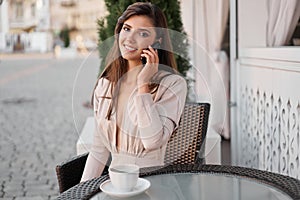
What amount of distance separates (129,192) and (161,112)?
358mm

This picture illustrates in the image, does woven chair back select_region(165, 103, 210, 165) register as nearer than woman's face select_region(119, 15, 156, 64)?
No

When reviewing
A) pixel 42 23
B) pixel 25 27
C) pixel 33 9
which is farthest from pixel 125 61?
pixel 33 9

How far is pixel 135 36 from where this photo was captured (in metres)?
1.65

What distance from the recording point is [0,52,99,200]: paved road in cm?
235

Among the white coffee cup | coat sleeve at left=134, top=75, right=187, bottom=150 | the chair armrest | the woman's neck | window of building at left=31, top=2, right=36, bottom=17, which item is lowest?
the chair armrest

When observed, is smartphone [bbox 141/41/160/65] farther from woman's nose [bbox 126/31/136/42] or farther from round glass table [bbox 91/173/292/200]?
round glass table [bbox 91/173/292/200]

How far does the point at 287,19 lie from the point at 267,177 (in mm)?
1563

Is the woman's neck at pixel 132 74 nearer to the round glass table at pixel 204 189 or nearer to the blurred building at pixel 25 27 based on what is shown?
the round glass table at pixel 204 189

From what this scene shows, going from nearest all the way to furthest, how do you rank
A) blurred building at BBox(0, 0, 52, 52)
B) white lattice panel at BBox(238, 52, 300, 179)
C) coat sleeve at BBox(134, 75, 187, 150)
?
coat sleeve at BBox(134, 75, 187, 150), white lattice panel at BBox(238, 52, 300, 179), blurred building at BBox(0, 0, 52, 52)

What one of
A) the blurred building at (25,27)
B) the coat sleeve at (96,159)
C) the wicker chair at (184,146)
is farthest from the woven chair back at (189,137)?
the blurred building at (25,27)

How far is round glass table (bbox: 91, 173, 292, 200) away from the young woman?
5.9 inches

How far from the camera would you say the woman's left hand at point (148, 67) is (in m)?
1.66

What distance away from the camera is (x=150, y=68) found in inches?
65.9

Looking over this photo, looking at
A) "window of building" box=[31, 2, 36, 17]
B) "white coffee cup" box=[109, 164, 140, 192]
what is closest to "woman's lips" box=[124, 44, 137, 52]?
"white coffee cup" box=[109, 164, 140, 192]
